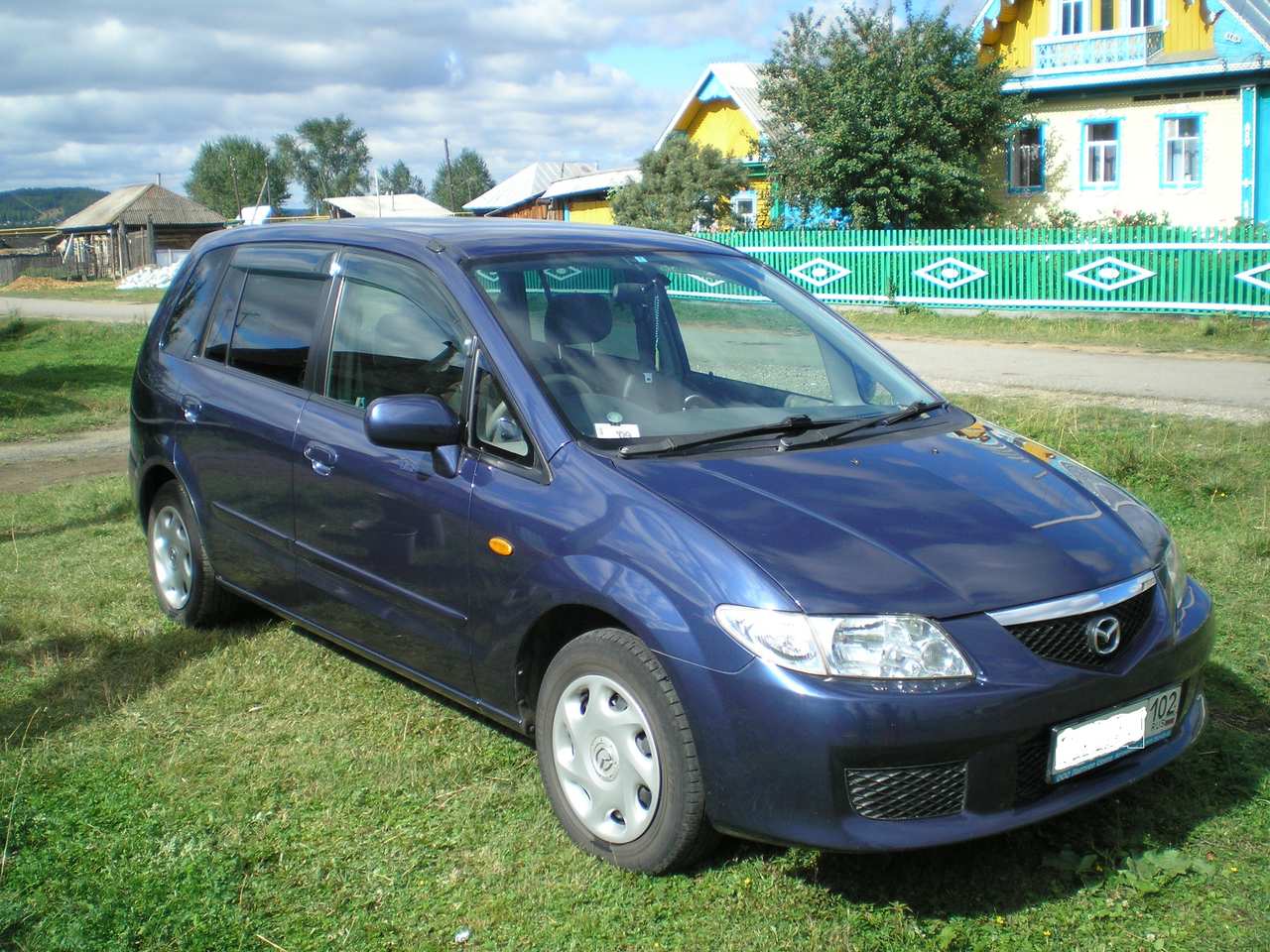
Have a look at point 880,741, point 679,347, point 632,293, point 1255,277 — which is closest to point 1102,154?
point 1255,277

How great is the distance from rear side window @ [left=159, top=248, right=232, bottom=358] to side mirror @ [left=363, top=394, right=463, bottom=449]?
2.09 m

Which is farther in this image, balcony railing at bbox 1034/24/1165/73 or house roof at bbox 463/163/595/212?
house roof at bbox 463/163/595/212

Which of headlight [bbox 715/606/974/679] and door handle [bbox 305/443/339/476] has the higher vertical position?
door handle [bbox 305/443/339/476]

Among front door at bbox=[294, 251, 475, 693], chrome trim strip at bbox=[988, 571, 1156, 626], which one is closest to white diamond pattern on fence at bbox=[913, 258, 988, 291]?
front door at bbox=[294, 251, 475, 693]

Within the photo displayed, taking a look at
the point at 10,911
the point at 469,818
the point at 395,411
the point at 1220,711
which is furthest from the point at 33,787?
the point at 1220,711

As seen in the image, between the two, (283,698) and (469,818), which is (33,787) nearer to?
(283,698)

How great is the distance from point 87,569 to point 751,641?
→ 16.2ft

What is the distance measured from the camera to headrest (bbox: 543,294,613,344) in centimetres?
404

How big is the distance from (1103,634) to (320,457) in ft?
8.65

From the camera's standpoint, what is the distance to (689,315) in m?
4.79

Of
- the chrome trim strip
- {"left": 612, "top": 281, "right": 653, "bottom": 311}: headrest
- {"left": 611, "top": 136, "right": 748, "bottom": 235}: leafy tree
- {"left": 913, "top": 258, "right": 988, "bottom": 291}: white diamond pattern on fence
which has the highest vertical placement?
{"left": 611, "top": 136, "right": 748, "bottom": 235}: leafy tree

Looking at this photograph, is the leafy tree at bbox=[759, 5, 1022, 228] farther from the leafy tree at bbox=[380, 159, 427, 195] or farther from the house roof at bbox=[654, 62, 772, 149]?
the leafy tree at bbox=[380, 159, 427, 195]

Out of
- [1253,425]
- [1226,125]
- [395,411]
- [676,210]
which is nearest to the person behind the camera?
[395,411]

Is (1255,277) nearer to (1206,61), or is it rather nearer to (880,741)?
(1206,61)
